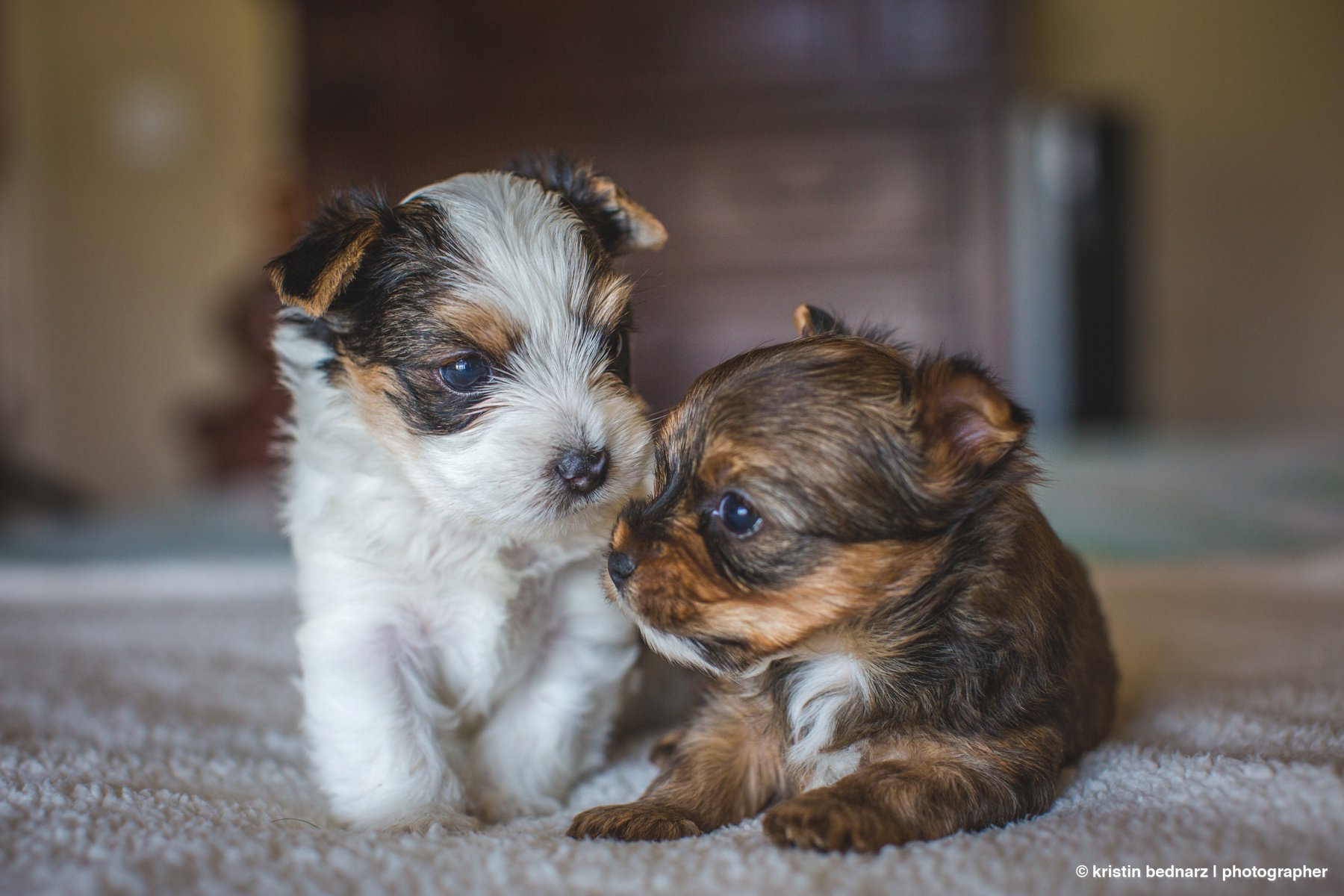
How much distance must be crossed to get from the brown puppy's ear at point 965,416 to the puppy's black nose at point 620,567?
42 centimetres

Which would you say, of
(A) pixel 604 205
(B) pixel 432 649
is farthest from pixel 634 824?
(A) pixel 604 205

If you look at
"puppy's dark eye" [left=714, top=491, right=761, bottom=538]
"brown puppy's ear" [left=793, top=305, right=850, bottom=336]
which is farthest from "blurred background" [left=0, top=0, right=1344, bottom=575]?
"puppy's dark eye" [left=714, top=491, right=761, bottom=538]

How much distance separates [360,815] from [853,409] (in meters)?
0.95

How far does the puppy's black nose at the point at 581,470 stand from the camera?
1662 mm

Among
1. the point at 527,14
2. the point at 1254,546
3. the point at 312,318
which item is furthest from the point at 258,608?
the point at 527,14

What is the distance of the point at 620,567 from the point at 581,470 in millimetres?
247

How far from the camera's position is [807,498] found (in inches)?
54.1

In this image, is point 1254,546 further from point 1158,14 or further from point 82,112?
point 82,112

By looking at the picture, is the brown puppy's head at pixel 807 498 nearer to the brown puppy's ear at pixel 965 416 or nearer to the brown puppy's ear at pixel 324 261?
the brown puppy's ear at pixel 965 416

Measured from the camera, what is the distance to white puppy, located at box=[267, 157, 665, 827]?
1678mm

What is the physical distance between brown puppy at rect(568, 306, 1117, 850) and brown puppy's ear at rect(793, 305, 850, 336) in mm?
243

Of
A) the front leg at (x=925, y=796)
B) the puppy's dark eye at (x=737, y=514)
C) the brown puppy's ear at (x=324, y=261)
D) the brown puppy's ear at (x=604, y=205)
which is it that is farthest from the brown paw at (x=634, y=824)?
the brown puppy's ear at (x=604, y=205)

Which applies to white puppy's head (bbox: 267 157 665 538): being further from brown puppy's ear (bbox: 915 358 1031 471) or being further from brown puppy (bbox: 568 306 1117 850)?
brown puppy's ear (bbox: 915 358 1031 471)

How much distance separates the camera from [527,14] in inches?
287
